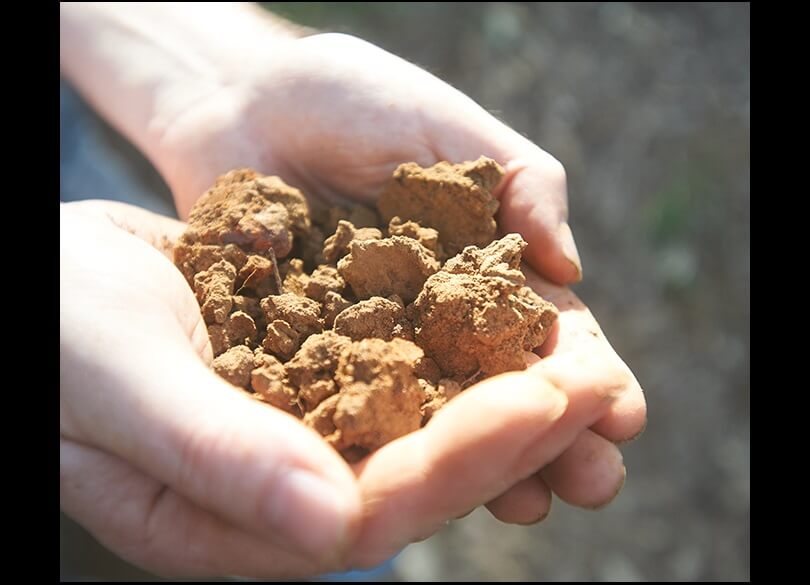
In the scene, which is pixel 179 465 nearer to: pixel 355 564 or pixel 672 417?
pixel 355 564

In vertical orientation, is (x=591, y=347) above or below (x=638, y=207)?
above

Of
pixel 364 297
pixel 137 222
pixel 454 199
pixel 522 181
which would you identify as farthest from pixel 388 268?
pixel 137 222

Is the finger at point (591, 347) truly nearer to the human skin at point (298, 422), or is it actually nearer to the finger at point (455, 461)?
the human skin at point (298, 422)

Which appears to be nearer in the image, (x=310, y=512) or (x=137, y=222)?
(x=310, y=512)

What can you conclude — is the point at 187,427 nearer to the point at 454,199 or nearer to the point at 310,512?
the point at 310,512

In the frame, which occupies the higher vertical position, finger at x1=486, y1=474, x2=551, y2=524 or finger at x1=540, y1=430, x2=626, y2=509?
finger at x1=540, y1=430, x2=626, y2=509

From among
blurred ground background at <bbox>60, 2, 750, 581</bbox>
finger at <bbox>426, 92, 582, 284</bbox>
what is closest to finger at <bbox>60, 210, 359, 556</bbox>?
finger at <bbox>426, 92, 582, 284</bbox>

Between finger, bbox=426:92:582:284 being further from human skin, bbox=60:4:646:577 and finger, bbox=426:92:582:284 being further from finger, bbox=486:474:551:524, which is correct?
finger, bbox=486:474:551:524
